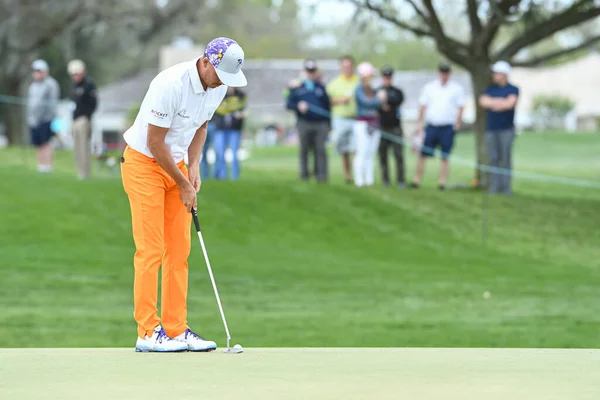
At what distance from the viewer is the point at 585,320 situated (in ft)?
36.4

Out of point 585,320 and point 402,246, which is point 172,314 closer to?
point 585,320

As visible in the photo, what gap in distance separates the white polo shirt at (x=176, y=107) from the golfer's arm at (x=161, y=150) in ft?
0.14

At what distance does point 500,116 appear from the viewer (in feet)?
64.4

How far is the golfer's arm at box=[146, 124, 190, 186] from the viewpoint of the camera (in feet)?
23.0

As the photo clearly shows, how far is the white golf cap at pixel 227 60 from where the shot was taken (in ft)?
22.5

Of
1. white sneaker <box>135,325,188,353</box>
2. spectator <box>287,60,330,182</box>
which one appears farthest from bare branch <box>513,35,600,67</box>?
white sneaker <box>135,325,188,353</box>

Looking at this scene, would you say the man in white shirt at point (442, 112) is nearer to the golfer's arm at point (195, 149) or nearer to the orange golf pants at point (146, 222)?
the golfer's arm at point (195, 149)

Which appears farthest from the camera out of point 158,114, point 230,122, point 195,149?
point 230,122

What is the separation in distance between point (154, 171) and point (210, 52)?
81cm

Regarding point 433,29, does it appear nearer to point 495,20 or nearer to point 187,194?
point 495,20

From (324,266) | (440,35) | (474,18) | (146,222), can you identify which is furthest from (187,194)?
(474,18)
